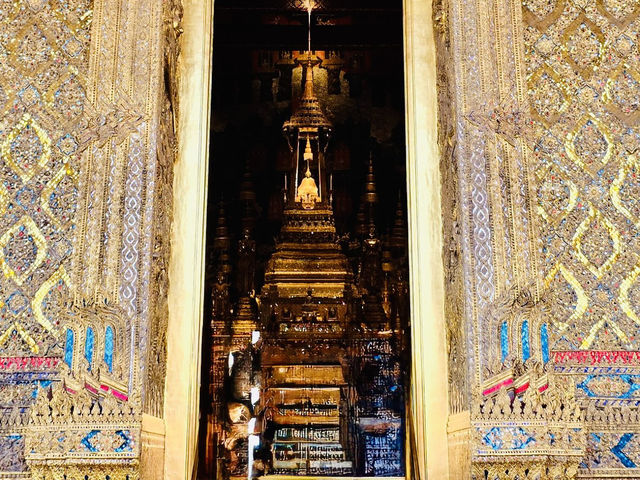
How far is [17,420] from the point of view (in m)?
4.05

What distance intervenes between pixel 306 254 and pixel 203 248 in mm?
4382

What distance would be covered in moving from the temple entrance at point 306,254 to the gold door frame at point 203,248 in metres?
3.41

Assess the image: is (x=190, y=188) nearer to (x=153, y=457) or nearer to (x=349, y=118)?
(x=153, y=457)

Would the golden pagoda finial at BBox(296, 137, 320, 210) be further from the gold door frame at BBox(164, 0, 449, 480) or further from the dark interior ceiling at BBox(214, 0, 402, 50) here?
the gold door frame at BBox(164, 0, 449, 480)

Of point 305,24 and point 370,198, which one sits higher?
point 305,24

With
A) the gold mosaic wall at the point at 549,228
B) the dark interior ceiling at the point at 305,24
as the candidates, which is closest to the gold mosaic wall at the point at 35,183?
the gold mosaic wall at the point at 549,228

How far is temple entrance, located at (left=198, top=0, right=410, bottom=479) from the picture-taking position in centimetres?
857

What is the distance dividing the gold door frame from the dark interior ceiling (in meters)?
2.93

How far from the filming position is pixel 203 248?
15.1ft

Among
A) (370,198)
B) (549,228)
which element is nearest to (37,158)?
(549,228)

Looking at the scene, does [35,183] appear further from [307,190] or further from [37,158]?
[307,190]

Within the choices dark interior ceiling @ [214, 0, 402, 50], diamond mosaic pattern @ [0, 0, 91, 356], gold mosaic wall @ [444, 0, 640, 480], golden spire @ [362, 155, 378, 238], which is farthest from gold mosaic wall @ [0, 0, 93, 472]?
golden spire @ [362, 155, 378, 238]

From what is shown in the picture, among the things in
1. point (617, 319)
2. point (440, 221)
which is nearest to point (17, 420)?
point (440, 221)

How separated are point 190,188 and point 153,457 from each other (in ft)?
5.18
